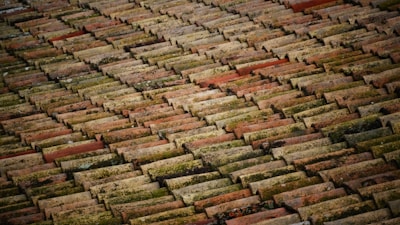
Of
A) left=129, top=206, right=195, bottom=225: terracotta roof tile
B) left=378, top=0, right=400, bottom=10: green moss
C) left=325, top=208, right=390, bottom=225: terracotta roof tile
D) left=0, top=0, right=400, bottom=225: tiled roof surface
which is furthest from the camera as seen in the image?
left=378, top=0, right=400, bottom=10: green moss

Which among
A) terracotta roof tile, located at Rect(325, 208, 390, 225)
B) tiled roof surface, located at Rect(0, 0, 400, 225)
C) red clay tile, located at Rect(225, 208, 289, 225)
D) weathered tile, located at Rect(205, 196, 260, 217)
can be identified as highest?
tiled roof surface, located at Rect(0, 0, 400, 225)

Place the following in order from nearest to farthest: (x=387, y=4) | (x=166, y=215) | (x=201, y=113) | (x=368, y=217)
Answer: (x=368, y=217) < (x=166, y=215) < (x=201, y=113) < (x=387, y=4)

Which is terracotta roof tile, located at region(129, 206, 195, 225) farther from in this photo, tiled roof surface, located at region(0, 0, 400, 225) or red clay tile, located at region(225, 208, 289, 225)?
red clay tile, located at region(225, 208, 289, 225)

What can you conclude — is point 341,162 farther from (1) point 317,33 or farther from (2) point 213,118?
(1) point 317,33

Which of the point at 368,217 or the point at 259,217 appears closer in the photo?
the point at 368,217

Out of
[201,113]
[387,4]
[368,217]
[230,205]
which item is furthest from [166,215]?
[387,4]

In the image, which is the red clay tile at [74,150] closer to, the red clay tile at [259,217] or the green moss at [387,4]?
the red clay tile at [259,217]

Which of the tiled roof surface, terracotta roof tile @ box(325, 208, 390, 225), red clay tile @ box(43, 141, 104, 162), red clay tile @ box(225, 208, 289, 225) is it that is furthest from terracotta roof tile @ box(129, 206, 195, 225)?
red clay tile @ box(43, 141, 104, 162)

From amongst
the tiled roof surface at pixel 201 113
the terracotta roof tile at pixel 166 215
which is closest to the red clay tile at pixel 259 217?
the tiled roof surface at pixel 201 113

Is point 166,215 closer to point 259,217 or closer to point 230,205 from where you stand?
point 230,205

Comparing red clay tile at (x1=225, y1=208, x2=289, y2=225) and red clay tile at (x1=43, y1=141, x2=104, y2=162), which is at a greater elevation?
red clay tile at (x1=43, y1=141, x2=104, y2=162)
